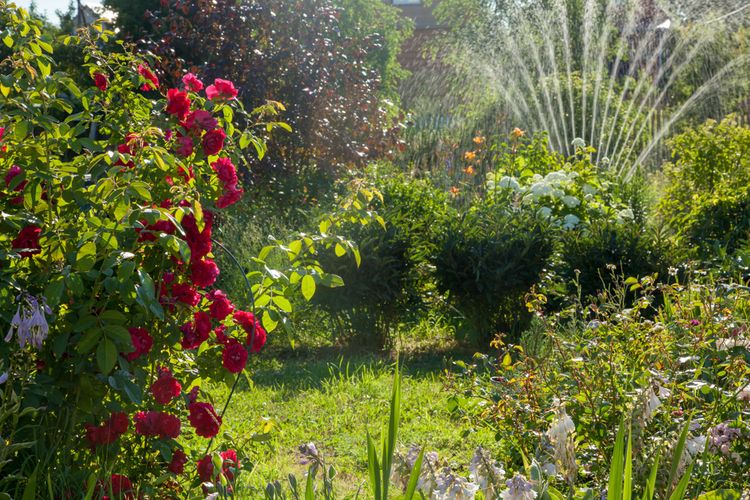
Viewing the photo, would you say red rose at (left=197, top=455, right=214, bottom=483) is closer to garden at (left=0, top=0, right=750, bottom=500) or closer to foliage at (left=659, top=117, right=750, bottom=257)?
garden at (left=0, top=0, right=750, bottom=500)

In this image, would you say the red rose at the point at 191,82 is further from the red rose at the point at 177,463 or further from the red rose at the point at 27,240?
the red rose at the point at 177,463

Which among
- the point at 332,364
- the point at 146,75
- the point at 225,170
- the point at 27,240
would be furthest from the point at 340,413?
the point at 27,240

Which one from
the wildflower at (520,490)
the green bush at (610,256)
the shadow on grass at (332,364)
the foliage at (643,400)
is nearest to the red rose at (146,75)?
the foliage at (643,400)

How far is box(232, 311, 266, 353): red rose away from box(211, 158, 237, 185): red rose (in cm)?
43

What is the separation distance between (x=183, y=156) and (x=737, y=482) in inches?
77.2

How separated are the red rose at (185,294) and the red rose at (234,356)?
0.18m

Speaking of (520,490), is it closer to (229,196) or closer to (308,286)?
(308,286)

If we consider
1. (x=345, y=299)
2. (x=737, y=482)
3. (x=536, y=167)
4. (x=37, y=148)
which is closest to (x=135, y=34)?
(x=536, y=167)

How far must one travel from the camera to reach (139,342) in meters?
2.49

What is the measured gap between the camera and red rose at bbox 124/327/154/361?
8.13 feet

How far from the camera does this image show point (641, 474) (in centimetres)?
230

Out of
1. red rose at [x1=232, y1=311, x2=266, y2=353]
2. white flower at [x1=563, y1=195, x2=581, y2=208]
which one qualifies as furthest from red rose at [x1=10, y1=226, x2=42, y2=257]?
white flower at [x1=563, y1=195, x2=581, y2=208]

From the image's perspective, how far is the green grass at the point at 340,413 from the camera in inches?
145

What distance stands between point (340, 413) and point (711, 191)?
525 centimetres
